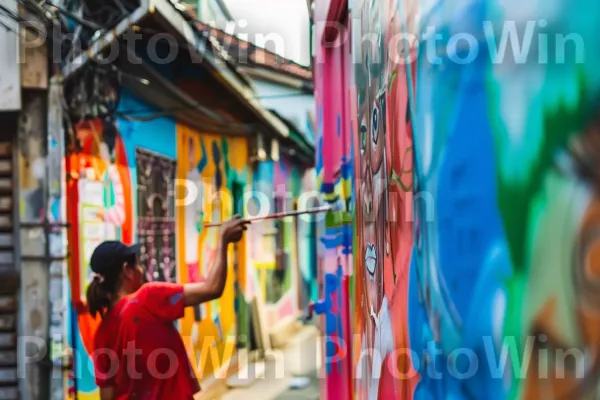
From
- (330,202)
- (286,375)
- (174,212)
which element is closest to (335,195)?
(330,202)

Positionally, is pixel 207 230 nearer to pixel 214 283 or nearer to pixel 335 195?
pixel 335 195

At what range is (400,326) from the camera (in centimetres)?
204

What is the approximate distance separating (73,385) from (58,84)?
91.0 inches

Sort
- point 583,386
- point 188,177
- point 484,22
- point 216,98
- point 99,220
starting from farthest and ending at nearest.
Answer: point 216,98, point 188,177, point 99,220, point 484,22, point 583,386

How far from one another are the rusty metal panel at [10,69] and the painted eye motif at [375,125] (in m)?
3.43

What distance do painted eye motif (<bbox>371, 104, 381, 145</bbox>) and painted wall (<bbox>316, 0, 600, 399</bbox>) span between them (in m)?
0.42

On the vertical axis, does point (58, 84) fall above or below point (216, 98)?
below

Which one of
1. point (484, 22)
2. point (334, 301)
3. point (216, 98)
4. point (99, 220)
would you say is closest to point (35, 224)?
point (99, 220)

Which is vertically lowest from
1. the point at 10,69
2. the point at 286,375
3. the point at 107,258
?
the point at 286,375

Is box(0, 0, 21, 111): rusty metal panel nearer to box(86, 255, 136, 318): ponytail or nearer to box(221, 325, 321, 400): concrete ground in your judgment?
box(86, 255, 136, 318): ponytail

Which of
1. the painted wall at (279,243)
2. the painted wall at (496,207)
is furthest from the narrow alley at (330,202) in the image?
the painted wall at (279,243)

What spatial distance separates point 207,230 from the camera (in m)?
8.14

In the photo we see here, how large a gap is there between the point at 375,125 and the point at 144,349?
75.5 inches

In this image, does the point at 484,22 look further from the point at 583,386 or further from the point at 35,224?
the point at 35,224
